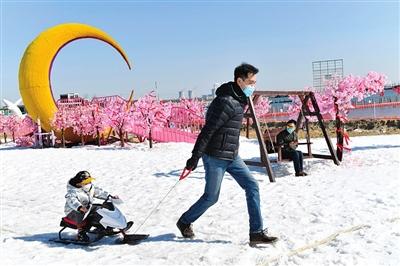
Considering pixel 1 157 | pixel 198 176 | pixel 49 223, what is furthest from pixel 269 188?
pixel 1 157

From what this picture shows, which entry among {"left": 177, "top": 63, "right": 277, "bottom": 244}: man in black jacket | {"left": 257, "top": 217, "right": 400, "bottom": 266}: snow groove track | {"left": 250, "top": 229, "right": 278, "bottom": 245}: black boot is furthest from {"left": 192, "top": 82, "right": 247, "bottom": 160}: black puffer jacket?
{"left": 257, "top": 217, "right": 400, "bottom": 266}: snow groove track

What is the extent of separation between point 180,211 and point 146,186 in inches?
96.3

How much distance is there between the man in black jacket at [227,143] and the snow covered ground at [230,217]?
1.67 ft

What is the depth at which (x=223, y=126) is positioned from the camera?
183 inches

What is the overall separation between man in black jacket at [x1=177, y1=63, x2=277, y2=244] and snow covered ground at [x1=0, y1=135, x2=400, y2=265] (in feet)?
1.67

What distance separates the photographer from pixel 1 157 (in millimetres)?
14766

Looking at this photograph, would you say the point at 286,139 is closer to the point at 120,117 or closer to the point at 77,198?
the point at 77,198

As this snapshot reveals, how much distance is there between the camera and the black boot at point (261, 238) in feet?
15.4

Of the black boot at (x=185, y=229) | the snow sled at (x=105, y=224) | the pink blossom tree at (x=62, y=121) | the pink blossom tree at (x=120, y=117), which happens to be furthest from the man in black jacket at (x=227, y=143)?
the pink blossom tree at (x=62, y=121)

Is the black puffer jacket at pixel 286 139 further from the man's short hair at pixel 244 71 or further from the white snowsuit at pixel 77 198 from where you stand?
the white snowsuit at pixel 77 198

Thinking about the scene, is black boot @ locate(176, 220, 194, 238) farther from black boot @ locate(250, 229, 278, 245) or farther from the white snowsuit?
the white snowsuit

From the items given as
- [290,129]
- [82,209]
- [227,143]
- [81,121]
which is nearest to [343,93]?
[290,129]

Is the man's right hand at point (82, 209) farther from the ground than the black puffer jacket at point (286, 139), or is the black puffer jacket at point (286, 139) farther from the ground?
the black puffer jacket at point (286, 139)

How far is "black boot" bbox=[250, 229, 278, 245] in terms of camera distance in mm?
4696
